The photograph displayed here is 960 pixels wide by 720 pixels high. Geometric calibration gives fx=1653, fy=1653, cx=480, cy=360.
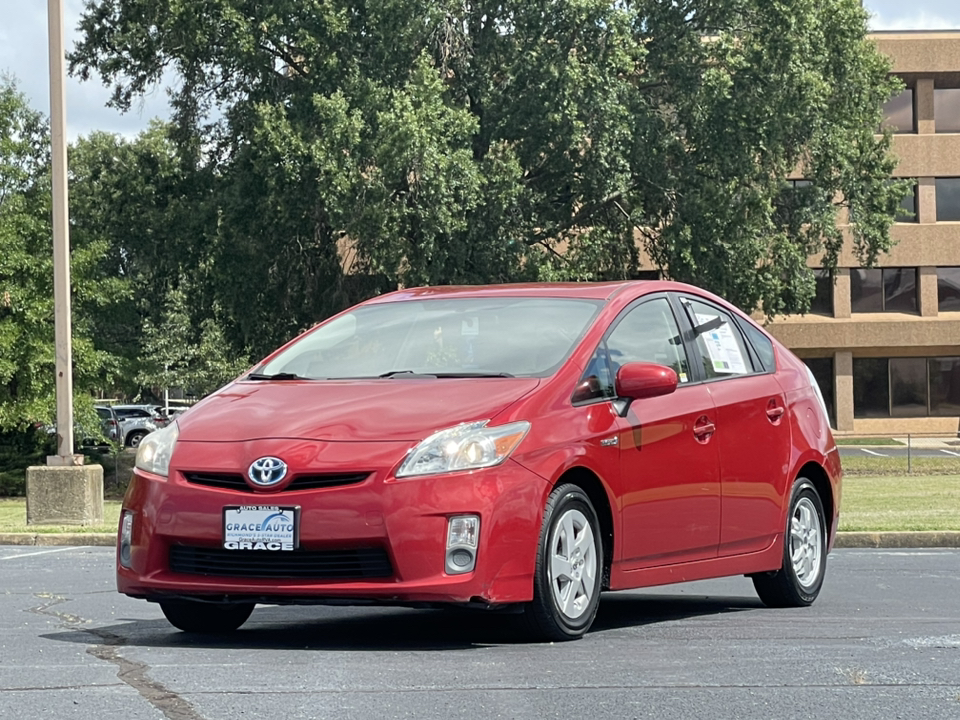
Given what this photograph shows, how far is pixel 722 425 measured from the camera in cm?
819

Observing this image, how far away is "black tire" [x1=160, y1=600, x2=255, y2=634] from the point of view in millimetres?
7310

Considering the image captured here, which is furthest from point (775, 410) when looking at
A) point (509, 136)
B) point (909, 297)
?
point (909, 297)

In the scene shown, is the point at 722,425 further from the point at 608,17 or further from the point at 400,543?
the point at 608,17

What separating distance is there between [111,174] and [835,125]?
15440 millimetres

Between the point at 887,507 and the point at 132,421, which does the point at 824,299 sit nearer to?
the point at 132,421

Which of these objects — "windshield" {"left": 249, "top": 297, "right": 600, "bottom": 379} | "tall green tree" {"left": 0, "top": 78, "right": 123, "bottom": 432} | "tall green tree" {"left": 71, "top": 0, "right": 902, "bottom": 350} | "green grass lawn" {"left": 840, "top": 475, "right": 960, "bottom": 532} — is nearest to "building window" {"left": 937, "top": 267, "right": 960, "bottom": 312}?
Answer: "tall green tree" {"left": 71, "top": 0, "right": 902, "bottom": 350}

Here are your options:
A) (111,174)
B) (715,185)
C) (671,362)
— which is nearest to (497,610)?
(671,362)

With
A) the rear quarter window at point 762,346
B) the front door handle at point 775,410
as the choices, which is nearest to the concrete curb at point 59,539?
the rear quarter window at point 762,346

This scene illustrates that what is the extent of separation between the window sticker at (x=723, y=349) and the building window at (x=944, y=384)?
5326 centimetres

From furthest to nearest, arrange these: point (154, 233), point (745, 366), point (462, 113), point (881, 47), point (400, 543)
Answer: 1. point (881, 47)
2. point (154, 233)
3. point (462, 113)
4. point (745, 366)
5. point (400, 543)

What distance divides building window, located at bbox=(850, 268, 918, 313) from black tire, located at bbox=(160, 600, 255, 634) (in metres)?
53.7

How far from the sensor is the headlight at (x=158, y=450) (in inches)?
274

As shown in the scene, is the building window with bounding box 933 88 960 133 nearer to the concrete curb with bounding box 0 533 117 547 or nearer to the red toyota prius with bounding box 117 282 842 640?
the concrete curb with bounding box 0 533 117 547

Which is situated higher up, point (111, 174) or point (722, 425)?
point (111, 174)
